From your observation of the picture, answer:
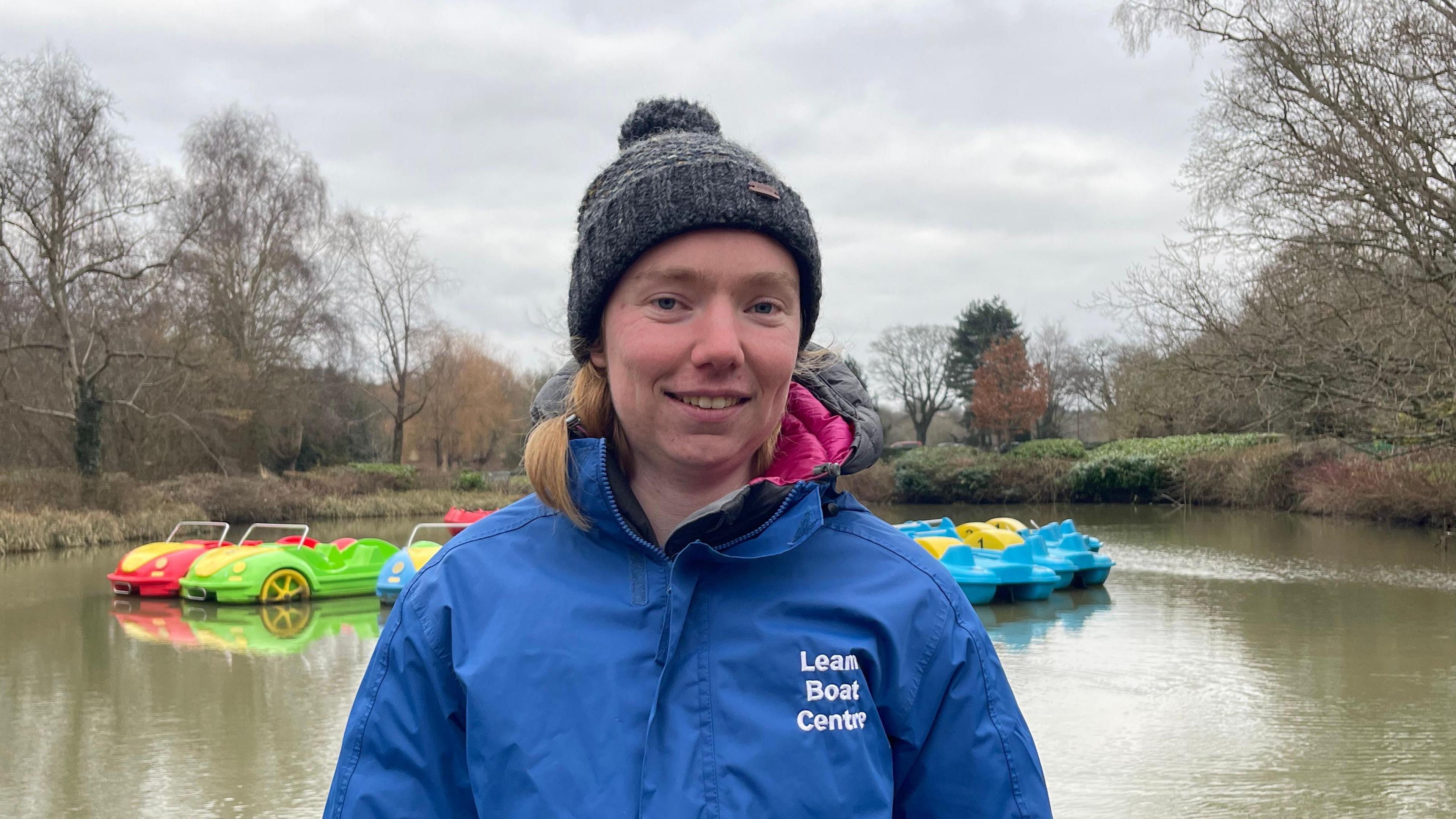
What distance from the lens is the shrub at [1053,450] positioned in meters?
25.2

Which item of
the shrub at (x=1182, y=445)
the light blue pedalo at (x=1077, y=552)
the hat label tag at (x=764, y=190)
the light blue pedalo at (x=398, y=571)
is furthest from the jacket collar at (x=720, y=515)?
the shrub at (x=1182, y=445)

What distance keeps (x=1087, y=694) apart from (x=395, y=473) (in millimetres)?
20972

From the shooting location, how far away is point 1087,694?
21.3 feet

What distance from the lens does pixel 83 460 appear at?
59.2ft

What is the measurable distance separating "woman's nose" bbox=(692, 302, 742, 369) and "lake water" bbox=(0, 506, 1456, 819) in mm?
3625

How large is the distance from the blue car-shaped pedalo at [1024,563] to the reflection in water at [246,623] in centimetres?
476

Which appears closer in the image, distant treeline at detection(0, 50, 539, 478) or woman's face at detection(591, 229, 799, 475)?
woman's face at detection(591, 229, 799, 475)

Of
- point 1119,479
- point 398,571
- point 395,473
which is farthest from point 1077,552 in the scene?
point 395,473

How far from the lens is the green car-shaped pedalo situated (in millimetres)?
10273

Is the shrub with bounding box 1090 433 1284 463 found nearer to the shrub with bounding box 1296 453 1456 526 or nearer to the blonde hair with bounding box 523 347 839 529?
the shrub with bounding box 1296 453 1456 526

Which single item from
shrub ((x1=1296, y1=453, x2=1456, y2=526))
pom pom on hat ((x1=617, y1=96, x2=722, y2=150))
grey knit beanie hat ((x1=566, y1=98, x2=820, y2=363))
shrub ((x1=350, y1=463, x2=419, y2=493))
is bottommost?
shrub ((x1=1296, y1=453, x2=1456, y2=526))

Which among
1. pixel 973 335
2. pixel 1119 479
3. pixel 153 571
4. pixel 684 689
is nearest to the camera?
pixel 684 689

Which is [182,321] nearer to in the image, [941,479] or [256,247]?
[256,247]

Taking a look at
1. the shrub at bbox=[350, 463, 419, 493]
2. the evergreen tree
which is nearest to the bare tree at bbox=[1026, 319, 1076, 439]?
the evergreen tree
